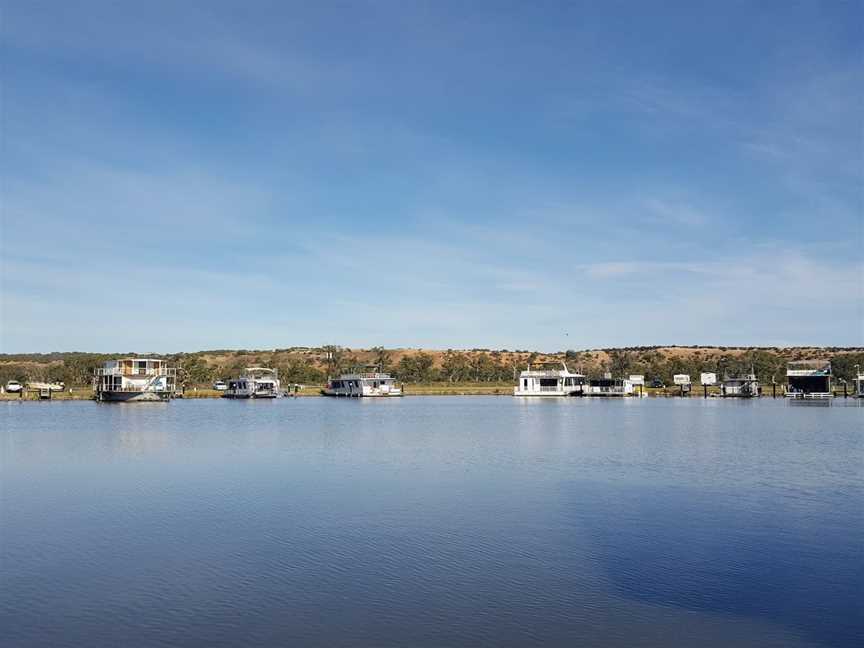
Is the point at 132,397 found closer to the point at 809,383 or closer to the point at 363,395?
the point at 363,395

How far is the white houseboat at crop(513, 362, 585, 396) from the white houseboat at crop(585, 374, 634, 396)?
2.06 metres

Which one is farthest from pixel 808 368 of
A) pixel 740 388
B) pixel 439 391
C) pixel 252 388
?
pixel 252 388

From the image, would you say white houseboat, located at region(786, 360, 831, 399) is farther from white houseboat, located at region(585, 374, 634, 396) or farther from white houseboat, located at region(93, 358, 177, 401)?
white houseboat, located at region(93, 358, 177, 401)

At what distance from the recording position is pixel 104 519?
23938 mm

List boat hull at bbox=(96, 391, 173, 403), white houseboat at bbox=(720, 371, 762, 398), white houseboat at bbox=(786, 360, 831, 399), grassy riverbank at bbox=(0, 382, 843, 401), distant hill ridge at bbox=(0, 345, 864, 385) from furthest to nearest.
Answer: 1. distant hill ridge at bbox=(0, 345, 864, 385)
2. white houseboat at bbox=(720, 371, 762, 398)
3. grassy riverbank at bbox=(0, 382, 843, 401)
4. white houseboat at bbox=(786, 360, 831, 399)
5. boat hull at bbox=(96, 391, 173, 403)

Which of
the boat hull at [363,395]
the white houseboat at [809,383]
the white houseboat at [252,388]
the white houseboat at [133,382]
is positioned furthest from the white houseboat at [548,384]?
the white houseboat at [133,382]

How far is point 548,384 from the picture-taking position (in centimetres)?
13300

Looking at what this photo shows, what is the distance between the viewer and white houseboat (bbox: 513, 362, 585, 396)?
130 meters

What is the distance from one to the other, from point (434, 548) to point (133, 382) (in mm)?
93130

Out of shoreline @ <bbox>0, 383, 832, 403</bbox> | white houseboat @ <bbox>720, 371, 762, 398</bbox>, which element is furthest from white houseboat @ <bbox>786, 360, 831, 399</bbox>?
shoreline @ <bbox>0, 383, 832, 403</bbox>

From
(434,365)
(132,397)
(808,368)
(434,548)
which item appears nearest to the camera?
(434,548)

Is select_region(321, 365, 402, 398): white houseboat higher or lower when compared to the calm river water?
higher

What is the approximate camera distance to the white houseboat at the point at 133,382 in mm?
103812

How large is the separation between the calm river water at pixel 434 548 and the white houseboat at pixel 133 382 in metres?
64.8
